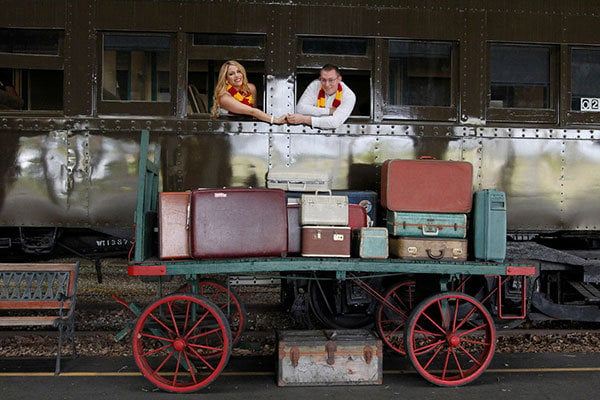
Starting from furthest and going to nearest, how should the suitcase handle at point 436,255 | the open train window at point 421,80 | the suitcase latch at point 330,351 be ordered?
the open train window at point 421,80, the suitcase handle at point 436,255, the suitcase latch at point 330,351

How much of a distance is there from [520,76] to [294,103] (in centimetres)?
227

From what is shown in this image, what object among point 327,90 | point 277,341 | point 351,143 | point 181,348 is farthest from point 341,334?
point 327,90

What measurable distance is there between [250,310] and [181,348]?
10.00 ft

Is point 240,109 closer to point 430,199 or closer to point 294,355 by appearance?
point 430,199

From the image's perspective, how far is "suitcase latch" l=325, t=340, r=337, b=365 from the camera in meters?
5.02

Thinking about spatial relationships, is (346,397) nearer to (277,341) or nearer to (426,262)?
(277,341)

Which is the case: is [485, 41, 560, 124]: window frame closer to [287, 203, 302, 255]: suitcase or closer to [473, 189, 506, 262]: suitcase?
[473, 189, 506, 262]: suitcase

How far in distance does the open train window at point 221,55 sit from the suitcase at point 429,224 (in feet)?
6.02

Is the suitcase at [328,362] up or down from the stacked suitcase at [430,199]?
down

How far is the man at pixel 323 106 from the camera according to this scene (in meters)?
5.86

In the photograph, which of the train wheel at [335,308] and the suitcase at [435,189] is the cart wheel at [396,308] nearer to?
the train wheel at [335,308]

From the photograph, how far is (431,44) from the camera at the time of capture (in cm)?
611

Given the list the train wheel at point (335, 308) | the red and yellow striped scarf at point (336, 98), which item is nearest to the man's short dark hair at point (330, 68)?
the red and yellow striped scarf at point (336, 98)

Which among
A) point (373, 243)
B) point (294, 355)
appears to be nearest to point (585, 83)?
point (373, 243)
